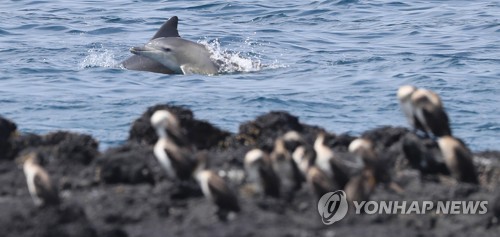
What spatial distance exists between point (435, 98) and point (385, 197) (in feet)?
5.00

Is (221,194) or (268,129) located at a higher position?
(221,194)

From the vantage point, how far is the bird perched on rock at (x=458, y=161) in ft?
31.7

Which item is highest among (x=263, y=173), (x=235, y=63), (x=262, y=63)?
(x=263, y=173)

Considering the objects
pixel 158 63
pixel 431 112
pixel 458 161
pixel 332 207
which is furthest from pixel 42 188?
pixel 158 63

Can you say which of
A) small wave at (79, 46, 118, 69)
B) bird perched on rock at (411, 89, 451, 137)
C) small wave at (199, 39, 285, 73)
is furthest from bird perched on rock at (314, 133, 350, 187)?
small wave at (79, 46, 118, 69)

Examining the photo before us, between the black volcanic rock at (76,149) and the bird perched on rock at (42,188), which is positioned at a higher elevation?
the bird perched on rock at (42,188)

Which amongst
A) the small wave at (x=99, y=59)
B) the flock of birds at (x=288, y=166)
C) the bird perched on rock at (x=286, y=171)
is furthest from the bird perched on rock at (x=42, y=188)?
the small wave at (x=99, y=59)

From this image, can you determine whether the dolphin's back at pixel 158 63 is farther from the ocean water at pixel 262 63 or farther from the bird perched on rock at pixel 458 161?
the bird perched on rock at pixel 458 161

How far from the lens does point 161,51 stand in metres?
18.4

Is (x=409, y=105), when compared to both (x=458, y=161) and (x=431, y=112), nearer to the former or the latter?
(x=431, y=112)

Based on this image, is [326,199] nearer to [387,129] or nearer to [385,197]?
[385,197]

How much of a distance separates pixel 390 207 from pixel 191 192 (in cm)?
160

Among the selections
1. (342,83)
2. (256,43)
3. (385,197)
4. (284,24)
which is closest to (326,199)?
(385,197)

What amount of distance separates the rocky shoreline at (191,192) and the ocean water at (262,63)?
377 cm
